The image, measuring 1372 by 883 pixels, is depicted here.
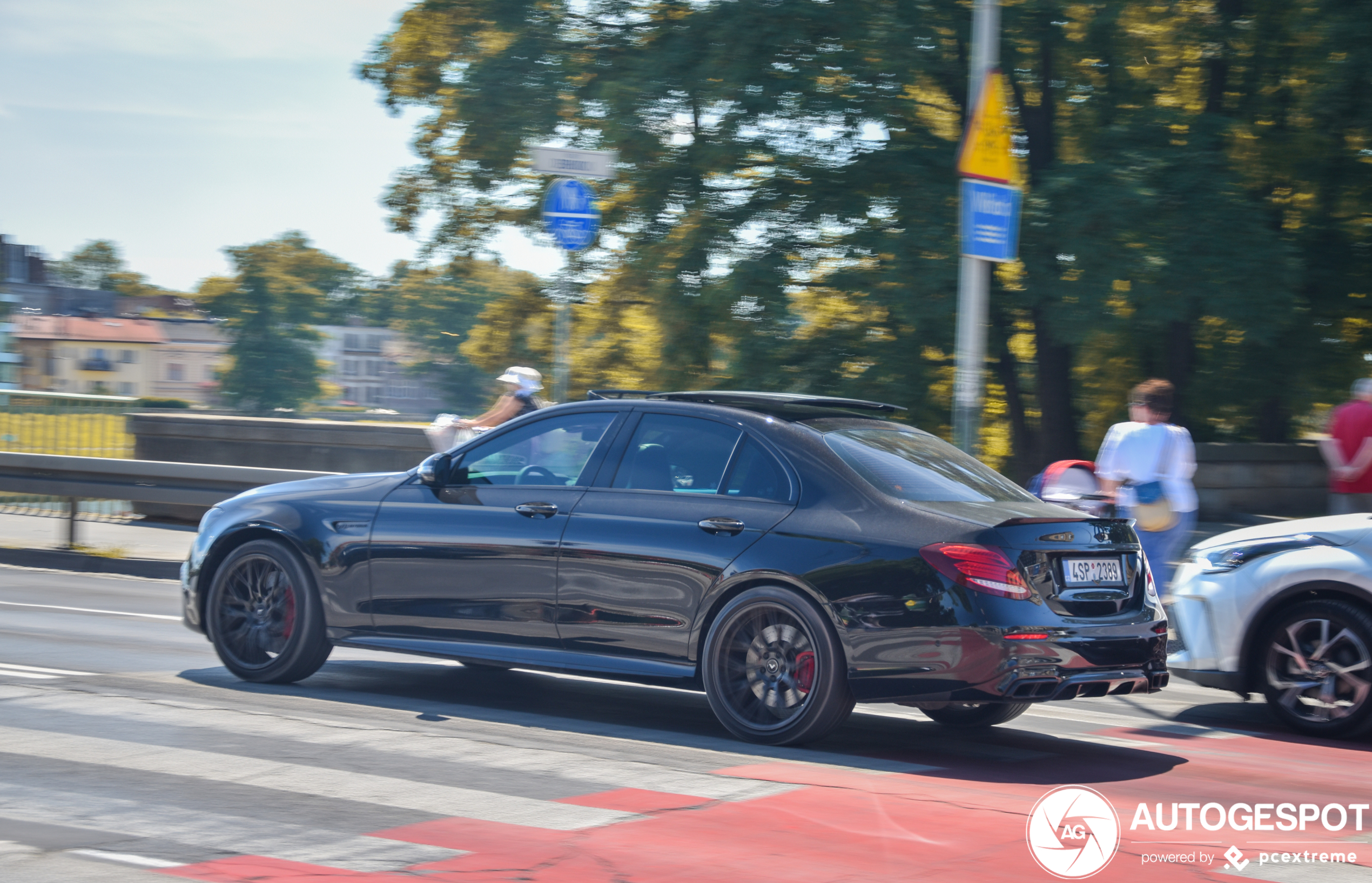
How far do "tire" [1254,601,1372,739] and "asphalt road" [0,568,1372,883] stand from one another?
0.65ft

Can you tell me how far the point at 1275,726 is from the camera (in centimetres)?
762

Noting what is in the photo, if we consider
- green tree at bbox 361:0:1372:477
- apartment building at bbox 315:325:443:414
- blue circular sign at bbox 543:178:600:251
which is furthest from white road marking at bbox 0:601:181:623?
apartment building at bbox 315:325:443:414

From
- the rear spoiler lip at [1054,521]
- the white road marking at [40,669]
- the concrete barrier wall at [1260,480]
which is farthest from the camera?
the concrete barrier wall at [1260,480]

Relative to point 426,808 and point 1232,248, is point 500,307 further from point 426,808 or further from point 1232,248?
point 426,808

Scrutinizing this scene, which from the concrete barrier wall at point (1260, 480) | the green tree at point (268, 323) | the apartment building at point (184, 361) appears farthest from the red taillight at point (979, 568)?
the apartment building at point (184, 361)

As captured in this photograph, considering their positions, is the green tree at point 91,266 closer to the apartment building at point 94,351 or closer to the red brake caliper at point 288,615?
the apartment building at point 94,351

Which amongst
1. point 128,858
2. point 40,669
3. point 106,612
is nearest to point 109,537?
point 106,612

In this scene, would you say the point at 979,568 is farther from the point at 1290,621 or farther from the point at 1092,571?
the point at 1290,621

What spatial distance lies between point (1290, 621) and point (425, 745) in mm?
4221

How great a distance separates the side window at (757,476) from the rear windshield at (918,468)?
0.28 m

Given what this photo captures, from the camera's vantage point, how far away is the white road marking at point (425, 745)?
18.7 ft

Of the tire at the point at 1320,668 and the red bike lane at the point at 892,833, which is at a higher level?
the tire at the point at 1320,668

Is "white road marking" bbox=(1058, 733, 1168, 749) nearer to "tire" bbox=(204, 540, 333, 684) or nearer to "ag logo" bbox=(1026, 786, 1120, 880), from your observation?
"ag logo" bbox=(1026, 786, 1120, 880)

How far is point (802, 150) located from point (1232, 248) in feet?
15.6
